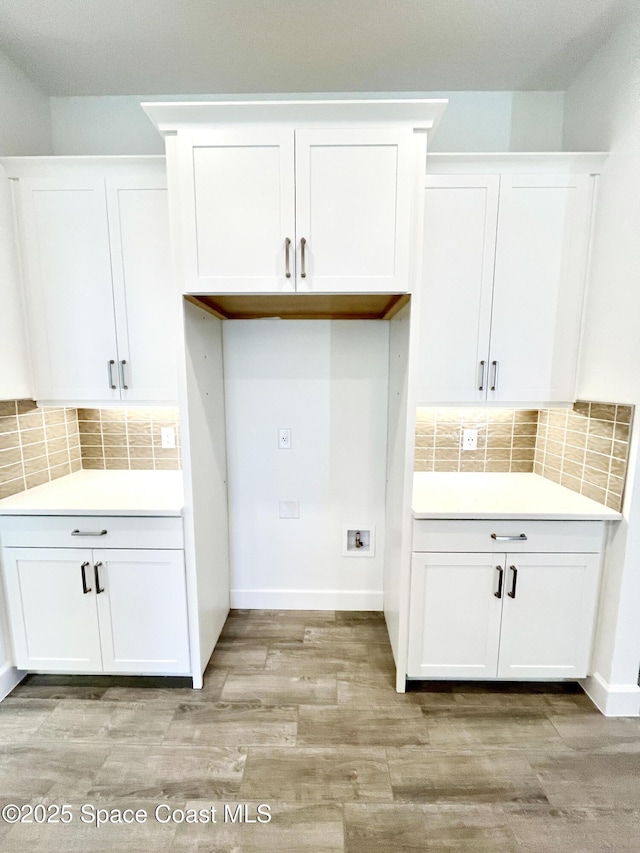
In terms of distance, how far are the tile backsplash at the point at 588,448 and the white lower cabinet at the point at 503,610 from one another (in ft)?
0.66

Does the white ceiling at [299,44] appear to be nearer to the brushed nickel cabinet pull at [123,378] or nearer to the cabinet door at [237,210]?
the cabinet door at [237,210]

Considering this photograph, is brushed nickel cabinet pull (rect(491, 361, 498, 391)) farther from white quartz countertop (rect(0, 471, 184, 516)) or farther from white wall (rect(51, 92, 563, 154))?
white quartz countertop (rect(0, 471, 184, 516))

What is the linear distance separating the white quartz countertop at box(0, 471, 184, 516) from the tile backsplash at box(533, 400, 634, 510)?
1981 mm

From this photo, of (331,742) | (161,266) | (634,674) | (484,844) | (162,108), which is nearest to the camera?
(484,844)

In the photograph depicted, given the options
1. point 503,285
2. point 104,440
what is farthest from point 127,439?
point 503,285

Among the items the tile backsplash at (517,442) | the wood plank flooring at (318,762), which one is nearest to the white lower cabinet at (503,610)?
the wood plank flooring at (318,762)

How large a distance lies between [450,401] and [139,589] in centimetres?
178

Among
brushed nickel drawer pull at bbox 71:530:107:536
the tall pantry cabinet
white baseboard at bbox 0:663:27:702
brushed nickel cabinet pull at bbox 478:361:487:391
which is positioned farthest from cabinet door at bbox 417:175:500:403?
white baseboard at bbox 0:663:27:702

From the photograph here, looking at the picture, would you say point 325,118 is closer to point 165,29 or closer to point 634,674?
point 165,29

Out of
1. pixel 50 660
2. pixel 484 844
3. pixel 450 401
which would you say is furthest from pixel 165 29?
pixel 484 844

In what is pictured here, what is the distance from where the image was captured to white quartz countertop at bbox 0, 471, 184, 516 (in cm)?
165

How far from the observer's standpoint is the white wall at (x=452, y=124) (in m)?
1.94

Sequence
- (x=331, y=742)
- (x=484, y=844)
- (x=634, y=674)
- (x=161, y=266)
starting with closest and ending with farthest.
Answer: (x=484, y=844)
(x=331, y=742)
(x=634, y=674)
(x=161, y=266)

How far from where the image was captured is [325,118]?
142cm
